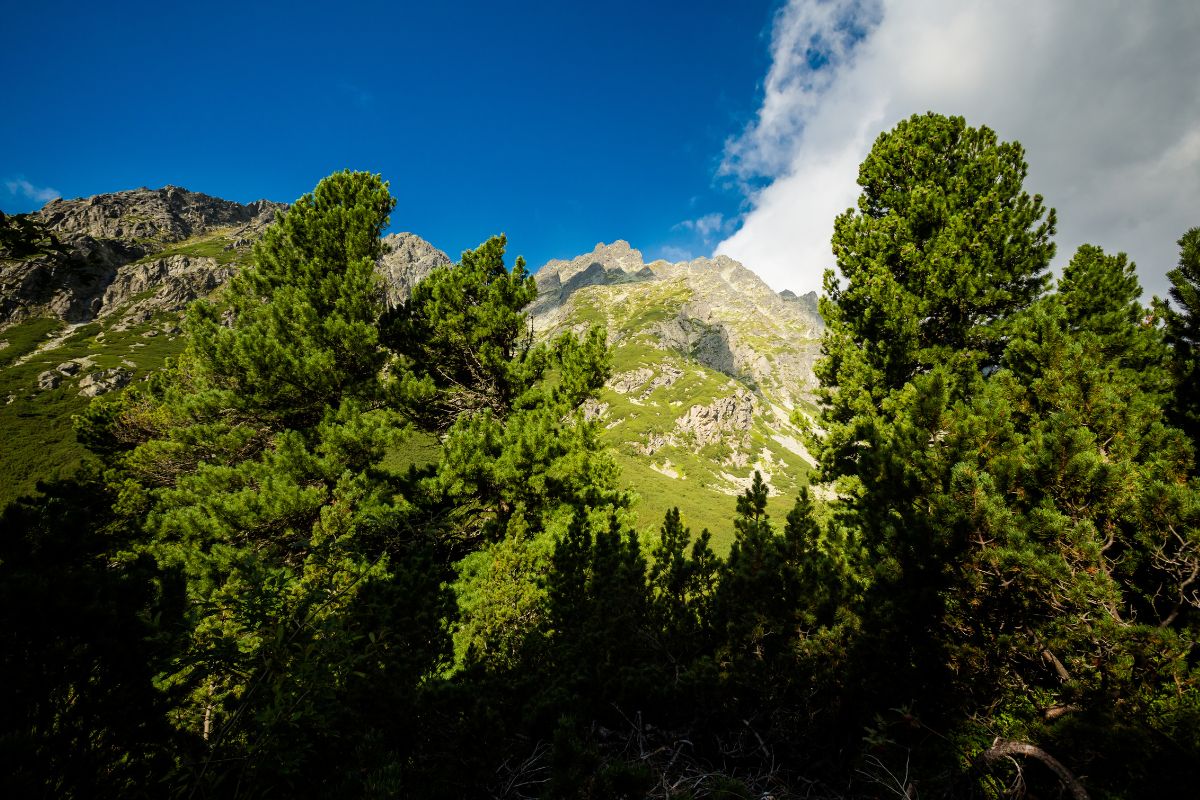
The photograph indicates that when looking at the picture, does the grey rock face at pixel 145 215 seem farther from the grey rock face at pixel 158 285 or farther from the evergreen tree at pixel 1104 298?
the evergreen tree at pixel 1104 298

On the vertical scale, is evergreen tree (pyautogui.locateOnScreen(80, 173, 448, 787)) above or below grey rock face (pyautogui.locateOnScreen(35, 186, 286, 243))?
below

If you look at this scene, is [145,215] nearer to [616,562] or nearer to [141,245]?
[141,245]

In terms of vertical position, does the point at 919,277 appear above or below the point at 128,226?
below

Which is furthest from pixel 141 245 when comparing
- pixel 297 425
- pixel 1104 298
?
pixel 1104 298

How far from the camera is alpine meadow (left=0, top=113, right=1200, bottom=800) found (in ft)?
8.09

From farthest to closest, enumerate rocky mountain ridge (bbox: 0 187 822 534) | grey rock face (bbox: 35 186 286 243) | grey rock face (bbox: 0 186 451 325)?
grey rock face (bbox: 35 186 286 243) < grey rock face (bbox: 0 186 451 325) < rocky mountain ridge (bbox: 0 187 822 534)

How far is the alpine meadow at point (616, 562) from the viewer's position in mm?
2465

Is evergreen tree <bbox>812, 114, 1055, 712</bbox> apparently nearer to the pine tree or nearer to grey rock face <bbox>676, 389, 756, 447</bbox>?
the pine tree

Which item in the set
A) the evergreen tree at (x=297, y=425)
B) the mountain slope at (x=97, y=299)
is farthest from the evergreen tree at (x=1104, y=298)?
the mountain slope at (x=97, y=299)

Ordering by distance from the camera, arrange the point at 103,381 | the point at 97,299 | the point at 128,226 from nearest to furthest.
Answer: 1. the point at 103,381
2. the point at 97,299
3. the point at 128,226

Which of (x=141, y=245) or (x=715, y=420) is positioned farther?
(x=715, y=420)

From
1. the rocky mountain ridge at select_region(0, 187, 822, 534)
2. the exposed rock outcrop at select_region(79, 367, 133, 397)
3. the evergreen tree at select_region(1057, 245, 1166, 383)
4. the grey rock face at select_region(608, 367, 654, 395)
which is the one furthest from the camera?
the grey rock face at select_region(608, 367, 654, 395)

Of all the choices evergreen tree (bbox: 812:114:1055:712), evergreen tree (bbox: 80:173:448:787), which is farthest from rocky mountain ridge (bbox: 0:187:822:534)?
evergreen tree (bbox: 812:114:1055:712)

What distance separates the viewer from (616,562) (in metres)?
6.79
